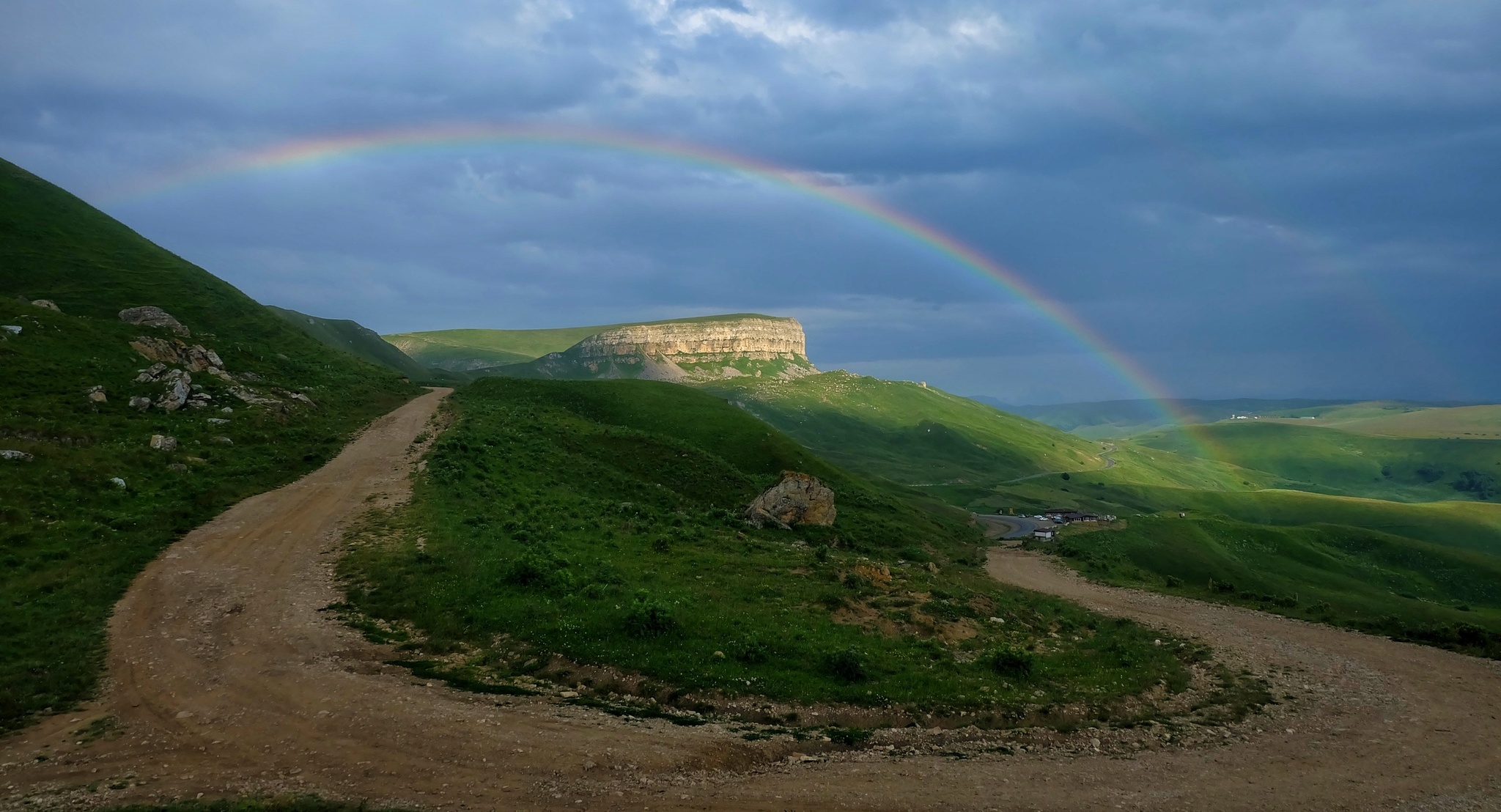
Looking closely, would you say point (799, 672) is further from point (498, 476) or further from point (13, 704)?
point (498, 476)

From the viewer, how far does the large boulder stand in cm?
5006

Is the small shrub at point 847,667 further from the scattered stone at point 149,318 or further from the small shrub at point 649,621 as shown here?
the scattered stone at point 149,318

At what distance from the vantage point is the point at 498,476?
4672 cm

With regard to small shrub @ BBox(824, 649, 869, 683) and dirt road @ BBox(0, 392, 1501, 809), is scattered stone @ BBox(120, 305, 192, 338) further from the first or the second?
small shrub @ BBox(824, 649, 869, 683)

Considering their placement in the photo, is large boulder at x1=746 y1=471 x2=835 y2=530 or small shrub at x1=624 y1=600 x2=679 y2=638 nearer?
small shrub at x1=624 y1=600 x2=679 y2=638

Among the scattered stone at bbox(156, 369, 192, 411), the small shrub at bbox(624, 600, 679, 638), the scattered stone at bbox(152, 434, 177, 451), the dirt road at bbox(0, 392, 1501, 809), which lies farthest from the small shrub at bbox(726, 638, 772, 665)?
the scattered stone at bbox(156, 369, 192, 411)

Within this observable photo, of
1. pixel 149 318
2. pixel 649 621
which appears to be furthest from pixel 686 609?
pixel 149 318

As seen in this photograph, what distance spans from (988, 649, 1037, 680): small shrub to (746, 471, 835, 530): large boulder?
87.2 ft

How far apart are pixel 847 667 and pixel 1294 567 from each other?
276 feet

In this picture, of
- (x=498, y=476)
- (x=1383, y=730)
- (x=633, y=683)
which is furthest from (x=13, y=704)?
(x=1383, y=730)

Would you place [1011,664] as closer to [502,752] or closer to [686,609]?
[686,609]

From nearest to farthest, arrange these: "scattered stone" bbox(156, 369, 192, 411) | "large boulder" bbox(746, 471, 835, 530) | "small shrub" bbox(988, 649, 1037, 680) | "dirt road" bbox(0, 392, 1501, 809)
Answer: "dirt road" bbox(0, 392, 1501, 809) → "small shrub" bbox(988, 649, 1037, 680) → "scattered stone" bbox(156, 369, 192, 411) → "large boulder" bbox(746, 471, 835, 530)

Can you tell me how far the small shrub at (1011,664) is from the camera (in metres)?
23.2

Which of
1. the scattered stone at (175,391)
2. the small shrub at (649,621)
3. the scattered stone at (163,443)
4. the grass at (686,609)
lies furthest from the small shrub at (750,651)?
the scattered stone at (175,391)
